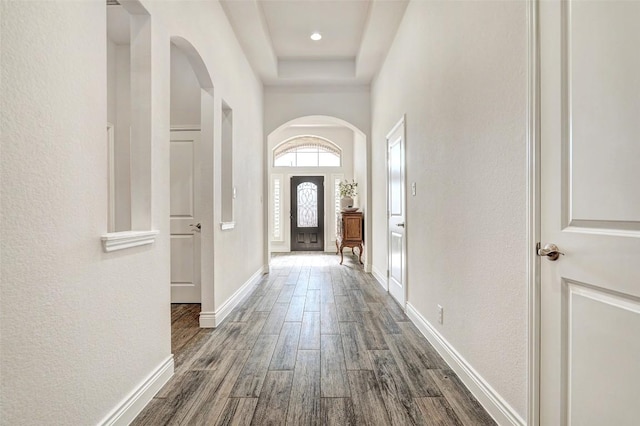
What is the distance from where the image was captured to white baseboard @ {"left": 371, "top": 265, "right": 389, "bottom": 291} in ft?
14.7

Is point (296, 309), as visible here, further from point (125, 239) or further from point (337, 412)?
point (125, 239)

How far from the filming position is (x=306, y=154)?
872 cm

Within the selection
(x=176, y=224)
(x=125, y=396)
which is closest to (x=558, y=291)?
(x=125, y=396)

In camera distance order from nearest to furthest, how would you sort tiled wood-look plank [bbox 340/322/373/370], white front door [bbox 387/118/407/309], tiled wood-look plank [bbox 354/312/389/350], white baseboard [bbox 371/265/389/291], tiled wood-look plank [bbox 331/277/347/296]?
tiled wood-look plank [bbox 340/322/373/370] → tiled wood-look plank [bbox 354/312/389/350] → white front door [bbox 387/118/407/309] → tiled wood-look plank [bbox 331/277/347/296] → white baseboard [bbox 371/265/389/291]

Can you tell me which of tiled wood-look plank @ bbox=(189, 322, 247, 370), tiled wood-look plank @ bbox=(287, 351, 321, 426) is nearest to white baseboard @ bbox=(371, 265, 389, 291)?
tiled wood-look plank @ bbox=(189, 322, 247, 370)

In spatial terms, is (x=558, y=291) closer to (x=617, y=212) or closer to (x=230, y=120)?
(x=617, y=212)

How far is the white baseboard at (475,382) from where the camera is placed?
158 cm

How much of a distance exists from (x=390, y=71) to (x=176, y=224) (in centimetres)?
301

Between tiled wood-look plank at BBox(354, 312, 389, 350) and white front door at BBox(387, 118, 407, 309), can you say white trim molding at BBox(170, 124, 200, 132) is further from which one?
tiled wood-look plank at BBox(354, 312, 389, 350)

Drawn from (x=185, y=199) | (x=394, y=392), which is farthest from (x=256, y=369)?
(x=185, y=199)

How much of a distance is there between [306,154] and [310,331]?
6309 mm

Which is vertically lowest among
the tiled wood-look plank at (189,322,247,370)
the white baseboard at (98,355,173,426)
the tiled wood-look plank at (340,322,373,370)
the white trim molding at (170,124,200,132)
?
the tiled wood-look plank at (189,322,247,370)

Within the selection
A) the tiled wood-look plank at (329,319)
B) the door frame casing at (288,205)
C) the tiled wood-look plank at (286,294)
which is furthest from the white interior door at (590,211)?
the door frame casing at (288,205)

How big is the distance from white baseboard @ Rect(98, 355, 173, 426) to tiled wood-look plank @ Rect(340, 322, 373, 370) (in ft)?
3.67
